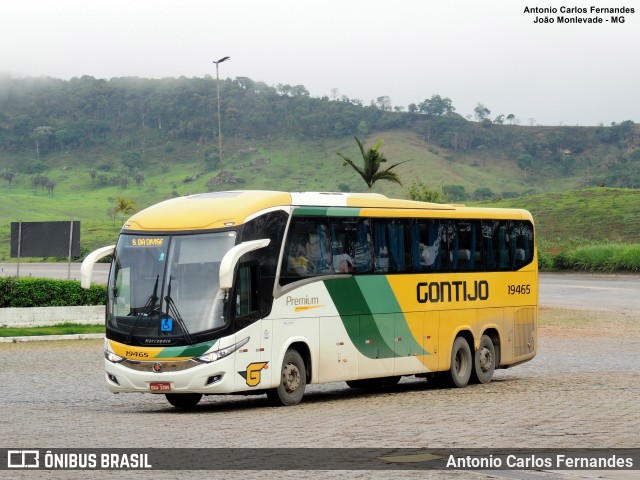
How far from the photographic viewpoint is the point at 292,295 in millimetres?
18688

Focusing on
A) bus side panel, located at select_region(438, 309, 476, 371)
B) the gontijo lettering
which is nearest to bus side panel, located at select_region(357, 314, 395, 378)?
the gontijo lettering

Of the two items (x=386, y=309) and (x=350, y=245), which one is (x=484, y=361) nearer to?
(x=386, y=309)

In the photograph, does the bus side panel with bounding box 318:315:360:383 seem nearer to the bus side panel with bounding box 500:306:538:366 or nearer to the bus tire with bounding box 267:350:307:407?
the bus tire with bounding box 267:350:307:407


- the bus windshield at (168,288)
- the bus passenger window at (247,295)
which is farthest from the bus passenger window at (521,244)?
the bus windshield at (168,288)

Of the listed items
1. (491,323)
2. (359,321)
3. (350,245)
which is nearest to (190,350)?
(359,321)

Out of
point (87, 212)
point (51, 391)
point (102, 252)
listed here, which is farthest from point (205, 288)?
point (87, 212)

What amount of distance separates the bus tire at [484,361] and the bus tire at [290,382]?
18.0 ft

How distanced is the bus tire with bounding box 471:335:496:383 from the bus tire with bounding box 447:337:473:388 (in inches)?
7.3

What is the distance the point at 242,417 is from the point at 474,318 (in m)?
7.73

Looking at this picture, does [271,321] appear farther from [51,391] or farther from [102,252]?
[51,391]

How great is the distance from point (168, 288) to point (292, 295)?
2.14m

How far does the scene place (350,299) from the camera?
19.9 metres

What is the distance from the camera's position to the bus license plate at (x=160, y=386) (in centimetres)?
1717

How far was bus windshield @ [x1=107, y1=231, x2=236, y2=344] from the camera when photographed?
1736 centimetres
